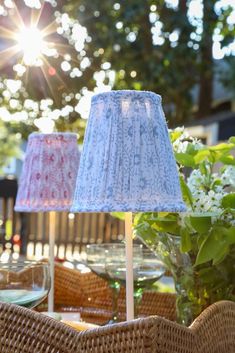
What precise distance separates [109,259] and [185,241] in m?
0.34

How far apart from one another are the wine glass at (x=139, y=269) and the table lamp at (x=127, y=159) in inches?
19.6

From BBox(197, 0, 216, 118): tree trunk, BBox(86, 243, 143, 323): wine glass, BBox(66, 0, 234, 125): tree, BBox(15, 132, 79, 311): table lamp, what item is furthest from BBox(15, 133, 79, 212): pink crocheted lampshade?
BBox(197, 0, 216, 118): tree trunk

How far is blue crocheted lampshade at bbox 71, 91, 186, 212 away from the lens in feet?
3.16

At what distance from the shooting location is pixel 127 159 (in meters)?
0.98

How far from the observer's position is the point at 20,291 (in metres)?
1.25

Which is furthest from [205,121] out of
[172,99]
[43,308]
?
[43,308]

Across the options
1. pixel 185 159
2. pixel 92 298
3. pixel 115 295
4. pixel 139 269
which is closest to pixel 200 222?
pixel 185 159

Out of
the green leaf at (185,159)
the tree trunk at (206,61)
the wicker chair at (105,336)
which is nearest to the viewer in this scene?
the wicker chair at (105,336)

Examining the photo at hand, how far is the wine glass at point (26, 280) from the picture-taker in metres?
1.25

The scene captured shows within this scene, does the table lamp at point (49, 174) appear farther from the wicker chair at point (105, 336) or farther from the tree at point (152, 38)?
the tree at point (152, 38)

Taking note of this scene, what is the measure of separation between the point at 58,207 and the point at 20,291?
305 millimetres

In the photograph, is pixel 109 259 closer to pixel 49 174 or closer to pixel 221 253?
pixel 49 174

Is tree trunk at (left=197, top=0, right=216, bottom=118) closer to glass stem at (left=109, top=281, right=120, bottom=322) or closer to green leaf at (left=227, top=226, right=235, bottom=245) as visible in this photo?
glass stem at (left=109, top=281, right=120, bottom=322)

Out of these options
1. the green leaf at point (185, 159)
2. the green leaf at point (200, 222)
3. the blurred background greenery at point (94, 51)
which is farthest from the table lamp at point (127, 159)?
the blurred background greenery at point (94, 51)
